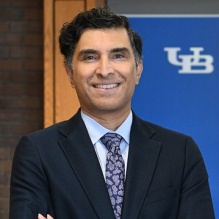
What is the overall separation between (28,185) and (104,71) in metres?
0.46

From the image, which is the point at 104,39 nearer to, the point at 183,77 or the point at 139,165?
the point at 139,165

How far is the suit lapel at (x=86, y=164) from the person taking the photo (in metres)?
2.59

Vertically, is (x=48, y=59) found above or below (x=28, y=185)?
above

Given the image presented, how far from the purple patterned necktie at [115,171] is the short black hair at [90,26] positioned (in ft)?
0.98

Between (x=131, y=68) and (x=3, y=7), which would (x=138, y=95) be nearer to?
(x=3, y=7)

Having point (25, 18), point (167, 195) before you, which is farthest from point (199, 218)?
point (25, 18)

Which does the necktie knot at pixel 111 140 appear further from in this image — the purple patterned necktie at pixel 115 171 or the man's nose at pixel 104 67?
the man's nose at pixel 104 67

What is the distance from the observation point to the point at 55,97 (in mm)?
5113

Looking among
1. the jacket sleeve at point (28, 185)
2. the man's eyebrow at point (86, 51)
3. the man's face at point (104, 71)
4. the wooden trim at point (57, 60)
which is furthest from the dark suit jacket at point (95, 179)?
the wooden trim at point (57, 60)

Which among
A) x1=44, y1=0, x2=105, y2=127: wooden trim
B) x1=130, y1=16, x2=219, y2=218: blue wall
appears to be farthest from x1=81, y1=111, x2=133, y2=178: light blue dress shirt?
x1=44, y1=0, x2=105, y2=127: wooden trim

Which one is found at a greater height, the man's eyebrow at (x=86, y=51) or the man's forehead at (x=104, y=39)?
the man's forehead at (x=104, y=39)

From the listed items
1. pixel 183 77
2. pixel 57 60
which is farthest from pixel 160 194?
pixel 57 60

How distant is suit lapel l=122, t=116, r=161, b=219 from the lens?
8.52ft

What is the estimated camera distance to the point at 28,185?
2.62 meters
